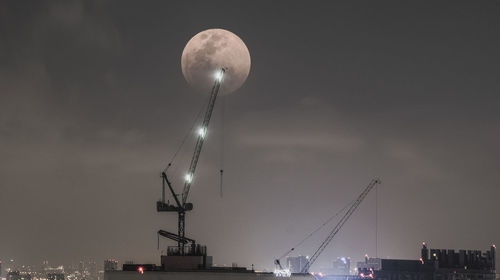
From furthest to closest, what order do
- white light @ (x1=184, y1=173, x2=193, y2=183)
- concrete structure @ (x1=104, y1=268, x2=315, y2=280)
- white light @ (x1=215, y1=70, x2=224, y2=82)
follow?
1. white light @ (x1=184, y1=173, x2=193, y2=183)
2. white light @ (x1=215, y1=70, x2=224, y2=82)
3. concrete structure @ (x1=104, y1=268, x2=315, y2=280)

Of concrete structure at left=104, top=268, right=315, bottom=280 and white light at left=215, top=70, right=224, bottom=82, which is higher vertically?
white light at left=215, top=70, right=224, bottom=82

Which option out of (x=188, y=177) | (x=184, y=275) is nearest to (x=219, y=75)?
(x=188, y=177)

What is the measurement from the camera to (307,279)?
591 feet

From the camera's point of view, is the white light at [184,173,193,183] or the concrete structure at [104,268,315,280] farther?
the white light at [184,173,193,183]

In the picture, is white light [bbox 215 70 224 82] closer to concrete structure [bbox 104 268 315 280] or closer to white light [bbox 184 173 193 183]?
white light [bbox 184 173 193 183]

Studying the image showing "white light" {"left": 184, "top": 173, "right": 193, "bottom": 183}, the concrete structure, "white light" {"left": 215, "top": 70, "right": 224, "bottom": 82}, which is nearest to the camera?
the concrete structure

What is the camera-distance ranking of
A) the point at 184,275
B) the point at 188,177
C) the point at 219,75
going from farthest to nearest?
the point at 188,177, the point at 219,75, the point at 184,275

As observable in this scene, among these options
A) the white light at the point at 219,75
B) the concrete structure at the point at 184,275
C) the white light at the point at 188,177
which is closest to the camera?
the concrete structure at the point at 184,275

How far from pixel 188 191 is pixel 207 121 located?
2092 centimetres

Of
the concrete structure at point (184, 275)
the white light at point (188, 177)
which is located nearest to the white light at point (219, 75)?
the white light at point (188, 177)

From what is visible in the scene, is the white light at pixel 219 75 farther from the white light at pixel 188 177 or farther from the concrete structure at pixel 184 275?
the concrete structure at pixel 184 275

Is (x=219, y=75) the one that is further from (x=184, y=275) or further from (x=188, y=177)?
(x=184, y=275)

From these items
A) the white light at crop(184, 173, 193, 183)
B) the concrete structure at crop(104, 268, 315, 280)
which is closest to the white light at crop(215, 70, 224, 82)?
the white light at crop(184, 173, 193, 183)

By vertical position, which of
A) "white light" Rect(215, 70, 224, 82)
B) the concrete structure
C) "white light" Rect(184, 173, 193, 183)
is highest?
"white light" Rect(215, 70, 224, 82)
